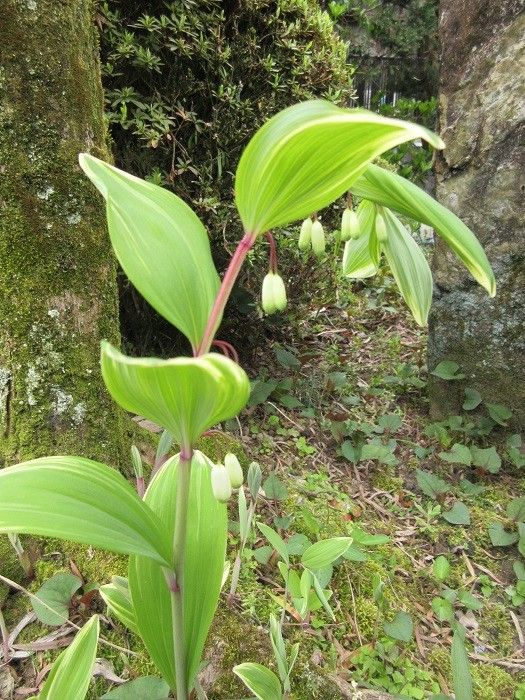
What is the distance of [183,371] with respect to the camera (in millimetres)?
526

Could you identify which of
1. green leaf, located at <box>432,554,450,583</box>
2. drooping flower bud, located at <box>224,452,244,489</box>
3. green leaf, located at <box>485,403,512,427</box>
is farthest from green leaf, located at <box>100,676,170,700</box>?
green leaf, located at <box>485,403,512,427</box>

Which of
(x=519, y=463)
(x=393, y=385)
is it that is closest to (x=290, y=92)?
(x=393, y=385)

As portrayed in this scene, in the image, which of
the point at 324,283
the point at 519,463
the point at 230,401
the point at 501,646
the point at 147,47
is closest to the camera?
the point at 230,401

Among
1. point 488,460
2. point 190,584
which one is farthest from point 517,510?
point 190,584

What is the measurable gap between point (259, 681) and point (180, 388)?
26.3 inches

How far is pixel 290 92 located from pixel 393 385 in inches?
61.5

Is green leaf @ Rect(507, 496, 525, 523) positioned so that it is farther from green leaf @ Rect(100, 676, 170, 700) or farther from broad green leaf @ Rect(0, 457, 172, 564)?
broad green leaf @ Rect(0, 457, 172, 564)

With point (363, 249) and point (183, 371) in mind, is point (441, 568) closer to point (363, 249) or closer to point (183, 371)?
point (363, 249)

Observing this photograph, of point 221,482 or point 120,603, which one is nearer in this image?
point 221,482

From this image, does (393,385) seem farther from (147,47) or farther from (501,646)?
(147,47)

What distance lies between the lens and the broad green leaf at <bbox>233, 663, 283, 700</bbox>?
3.02 feet

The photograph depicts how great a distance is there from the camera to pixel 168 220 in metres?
0.67

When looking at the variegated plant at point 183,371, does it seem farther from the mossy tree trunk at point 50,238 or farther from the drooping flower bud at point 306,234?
the mossy tree trunk at point 50,238

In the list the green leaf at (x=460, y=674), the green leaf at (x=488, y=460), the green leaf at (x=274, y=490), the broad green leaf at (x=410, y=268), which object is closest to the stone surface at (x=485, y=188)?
the green leaf at (x=488, y=460)
